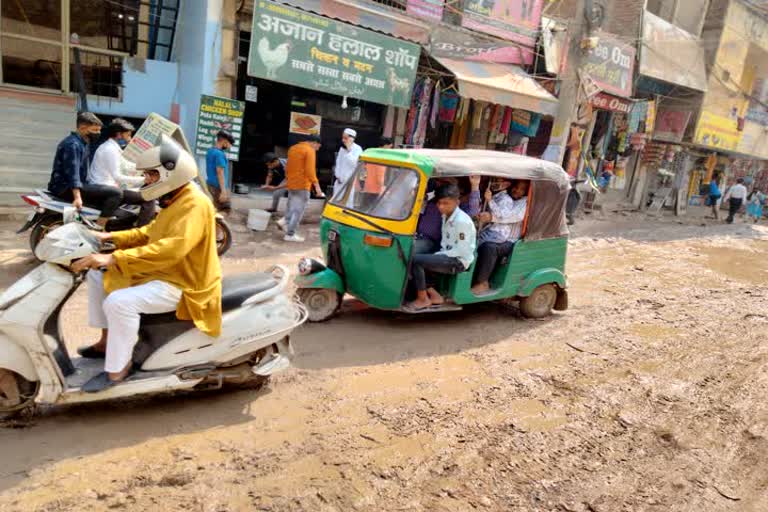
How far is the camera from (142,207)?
6863mm

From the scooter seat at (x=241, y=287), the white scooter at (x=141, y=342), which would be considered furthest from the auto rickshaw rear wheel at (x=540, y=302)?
the scooter seat at (x=241, y=287)

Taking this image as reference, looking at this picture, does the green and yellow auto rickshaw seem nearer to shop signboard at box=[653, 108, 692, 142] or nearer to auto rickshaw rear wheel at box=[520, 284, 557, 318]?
auto rickshaw rear wheel at box=[520, 284, 557, 318]

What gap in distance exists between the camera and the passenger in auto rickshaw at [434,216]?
563 centimetres

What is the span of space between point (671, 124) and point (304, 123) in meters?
14.5

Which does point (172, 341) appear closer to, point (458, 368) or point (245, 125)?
point (458, 368)

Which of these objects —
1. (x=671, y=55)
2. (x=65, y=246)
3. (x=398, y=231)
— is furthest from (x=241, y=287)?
(x=671, y=55)

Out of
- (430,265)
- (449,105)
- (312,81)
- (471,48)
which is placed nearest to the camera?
(430,265)

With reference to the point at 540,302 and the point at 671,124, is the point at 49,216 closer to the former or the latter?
the point at 540,302

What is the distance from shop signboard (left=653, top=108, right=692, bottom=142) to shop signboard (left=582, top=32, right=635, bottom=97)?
13.7 feet

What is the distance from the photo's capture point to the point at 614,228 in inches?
575

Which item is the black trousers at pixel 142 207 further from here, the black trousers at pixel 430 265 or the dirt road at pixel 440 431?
the black trousers at pixel 430 265

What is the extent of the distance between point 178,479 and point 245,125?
30.5ft

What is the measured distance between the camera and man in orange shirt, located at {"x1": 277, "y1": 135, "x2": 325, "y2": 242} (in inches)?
336

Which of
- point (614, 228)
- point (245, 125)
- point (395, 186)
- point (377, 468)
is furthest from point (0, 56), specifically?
point (614, 228)
